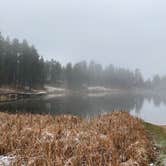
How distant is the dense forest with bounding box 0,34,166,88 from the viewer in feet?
254

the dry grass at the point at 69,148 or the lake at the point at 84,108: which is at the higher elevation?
the dry grass at the point at 69,148

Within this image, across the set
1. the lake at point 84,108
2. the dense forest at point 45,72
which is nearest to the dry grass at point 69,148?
the lake at point 84,108

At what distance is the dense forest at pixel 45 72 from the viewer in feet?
254

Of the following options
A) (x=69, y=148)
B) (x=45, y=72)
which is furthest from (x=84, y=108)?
→ (x=45, y=72)

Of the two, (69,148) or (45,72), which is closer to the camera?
(69,148)

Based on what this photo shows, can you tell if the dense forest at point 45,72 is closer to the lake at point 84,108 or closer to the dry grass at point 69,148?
the lake at point 84,108

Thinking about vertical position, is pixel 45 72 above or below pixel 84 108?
above

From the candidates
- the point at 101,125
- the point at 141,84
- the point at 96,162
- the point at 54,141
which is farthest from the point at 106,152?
the point at 141,84

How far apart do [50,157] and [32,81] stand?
3198 inches

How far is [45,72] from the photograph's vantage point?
113 m

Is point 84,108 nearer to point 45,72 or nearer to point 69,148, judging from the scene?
point 69,148

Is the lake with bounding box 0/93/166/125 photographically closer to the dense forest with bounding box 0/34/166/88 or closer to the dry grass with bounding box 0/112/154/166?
the dry grass with bounding box 0/112/154/166

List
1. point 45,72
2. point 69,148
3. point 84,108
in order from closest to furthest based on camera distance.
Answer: point 69,148, point 84,108, point 45,72

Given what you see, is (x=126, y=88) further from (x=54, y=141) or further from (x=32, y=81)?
(x=54, y=141)
